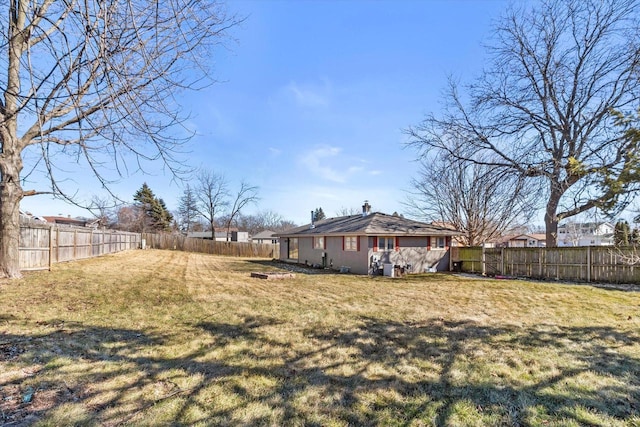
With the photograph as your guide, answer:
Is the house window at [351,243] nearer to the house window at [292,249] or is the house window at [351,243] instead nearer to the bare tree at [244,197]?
the house window at [292,249]

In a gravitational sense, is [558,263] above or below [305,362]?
above

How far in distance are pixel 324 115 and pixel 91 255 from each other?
15891 millimetres

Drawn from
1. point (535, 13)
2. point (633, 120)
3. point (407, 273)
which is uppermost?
point (535, 13)

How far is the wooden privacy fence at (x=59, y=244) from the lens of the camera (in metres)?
10.9

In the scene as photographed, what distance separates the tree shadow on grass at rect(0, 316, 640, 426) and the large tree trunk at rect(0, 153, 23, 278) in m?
5.20

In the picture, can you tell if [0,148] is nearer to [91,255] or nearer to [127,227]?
[91,255]

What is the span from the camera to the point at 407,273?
666 inches

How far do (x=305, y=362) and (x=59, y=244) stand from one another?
15.0 meters

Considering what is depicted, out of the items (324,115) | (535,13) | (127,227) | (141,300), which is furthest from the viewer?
(127,227)

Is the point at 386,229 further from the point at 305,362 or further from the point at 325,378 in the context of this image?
the point at 325,378

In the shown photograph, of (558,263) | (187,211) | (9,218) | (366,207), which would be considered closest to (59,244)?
(9,218)

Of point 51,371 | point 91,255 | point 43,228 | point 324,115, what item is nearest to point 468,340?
point 51,371

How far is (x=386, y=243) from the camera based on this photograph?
55.6 ft

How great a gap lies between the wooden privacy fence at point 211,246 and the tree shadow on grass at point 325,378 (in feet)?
93.3
